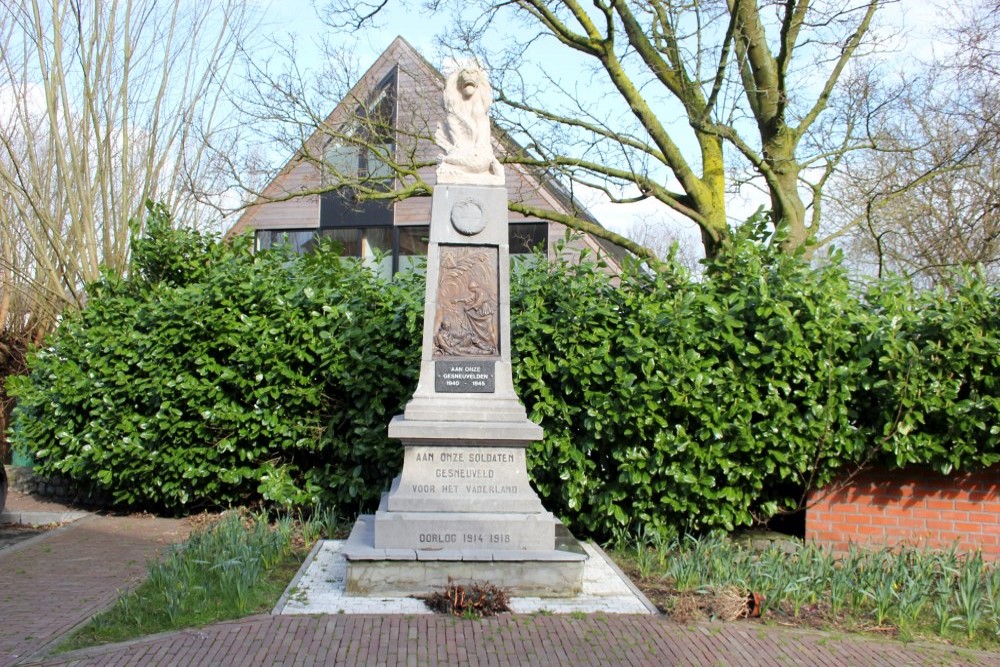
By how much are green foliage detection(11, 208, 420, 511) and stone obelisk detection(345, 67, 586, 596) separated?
5.64ft

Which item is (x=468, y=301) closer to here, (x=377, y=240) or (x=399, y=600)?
(x=399, y=600)

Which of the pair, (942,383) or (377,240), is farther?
(377,240)

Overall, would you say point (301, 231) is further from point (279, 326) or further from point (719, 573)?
point (719, 573)

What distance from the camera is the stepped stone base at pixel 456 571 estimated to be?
22.1 ft

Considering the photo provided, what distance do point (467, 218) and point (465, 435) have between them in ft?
6.38

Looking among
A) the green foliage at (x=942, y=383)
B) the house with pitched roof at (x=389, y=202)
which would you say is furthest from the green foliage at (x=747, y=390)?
the house with pitched roof at (x=389, y=202)

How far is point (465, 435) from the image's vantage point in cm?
732

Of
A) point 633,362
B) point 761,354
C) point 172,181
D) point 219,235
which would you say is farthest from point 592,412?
point 172,181

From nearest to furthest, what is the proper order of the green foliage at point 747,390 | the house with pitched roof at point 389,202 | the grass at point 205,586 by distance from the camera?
the grass at point 205,586, the green foliage at point 747,390, the house with pitched roof at point 389,202

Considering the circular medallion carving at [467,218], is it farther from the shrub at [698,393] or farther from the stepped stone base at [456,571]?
the stepped stone base at [456,571]

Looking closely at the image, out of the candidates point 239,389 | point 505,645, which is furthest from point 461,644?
point 239,389

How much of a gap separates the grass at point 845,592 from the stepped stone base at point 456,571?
803 millimetres

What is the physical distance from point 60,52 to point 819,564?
13.1 metres

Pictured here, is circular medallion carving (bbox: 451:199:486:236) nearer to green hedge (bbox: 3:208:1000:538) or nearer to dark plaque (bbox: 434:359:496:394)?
dark plaque (bbox: 434:359:496:394)
